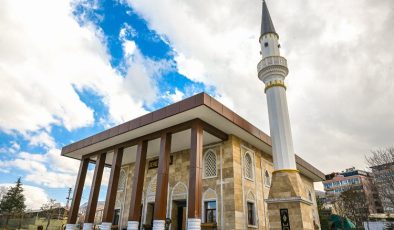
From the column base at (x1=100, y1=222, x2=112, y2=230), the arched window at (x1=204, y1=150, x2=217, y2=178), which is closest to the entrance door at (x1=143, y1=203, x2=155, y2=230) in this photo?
the column base at (x1=100, y1=222, x2=112, y2=230)

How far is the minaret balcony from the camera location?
12359 millimetres

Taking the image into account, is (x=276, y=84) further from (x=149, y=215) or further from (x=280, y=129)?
(x=149, y=215)

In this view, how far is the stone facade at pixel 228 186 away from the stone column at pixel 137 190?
2.32 meters

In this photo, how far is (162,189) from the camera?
10695 millimetres

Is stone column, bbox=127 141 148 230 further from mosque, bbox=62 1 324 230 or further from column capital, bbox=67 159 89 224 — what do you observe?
column capital, bbox=67 159 89 224

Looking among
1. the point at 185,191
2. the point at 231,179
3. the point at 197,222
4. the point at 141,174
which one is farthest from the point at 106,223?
the point at 231,179

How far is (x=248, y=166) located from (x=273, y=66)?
5283mm

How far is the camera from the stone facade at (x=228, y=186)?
456 inches

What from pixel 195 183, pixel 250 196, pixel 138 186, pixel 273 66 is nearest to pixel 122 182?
pixel 138 186

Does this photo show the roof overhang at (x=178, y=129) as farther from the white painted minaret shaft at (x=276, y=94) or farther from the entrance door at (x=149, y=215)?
the entrance door at (x=149, y=215)

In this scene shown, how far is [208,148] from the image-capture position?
44.5 feet

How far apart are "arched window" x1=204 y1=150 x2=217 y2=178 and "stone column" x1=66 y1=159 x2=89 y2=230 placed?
8.29m

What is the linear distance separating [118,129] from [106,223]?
4598 mm

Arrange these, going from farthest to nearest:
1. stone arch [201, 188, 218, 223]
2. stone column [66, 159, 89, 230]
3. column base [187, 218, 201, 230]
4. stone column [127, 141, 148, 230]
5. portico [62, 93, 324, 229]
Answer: stone column [66, 159, 89, 230]
stone arch [201, 188, 218, 223]
stone column [127, 141, 148, 230]
portico [62, 93, 324, 229]
column base [187, 218, 201, 230]
